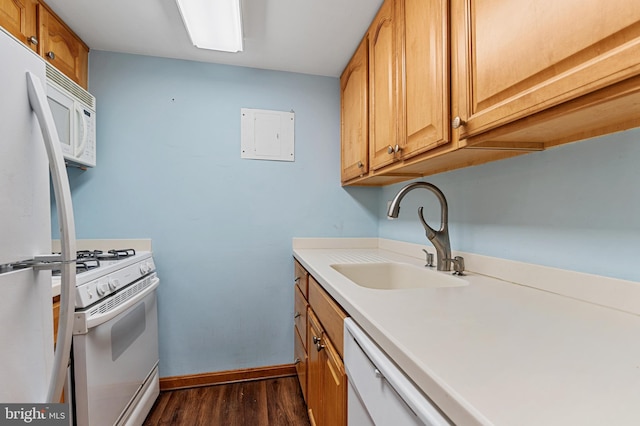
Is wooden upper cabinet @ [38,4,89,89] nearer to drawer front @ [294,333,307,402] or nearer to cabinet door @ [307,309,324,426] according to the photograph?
cabinet door @ [307,309,324,426]

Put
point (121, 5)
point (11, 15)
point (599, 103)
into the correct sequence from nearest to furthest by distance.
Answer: point (599, 103), point (11, 15), point (121, 5)

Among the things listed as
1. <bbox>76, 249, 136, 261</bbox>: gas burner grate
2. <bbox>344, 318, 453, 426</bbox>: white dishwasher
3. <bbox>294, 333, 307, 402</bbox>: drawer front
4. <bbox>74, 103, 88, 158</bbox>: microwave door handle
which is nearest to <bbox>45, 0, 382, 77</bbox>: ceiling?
<bbox>74, 103, 88, 158</bbox>: microwave door handle

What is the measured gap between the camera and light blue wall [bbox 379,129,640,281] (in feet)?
2.36

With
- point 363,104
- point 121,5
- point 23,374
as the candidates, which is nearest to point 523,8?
point 363,104

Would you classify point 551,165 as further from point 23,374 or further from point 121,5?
point 121,5

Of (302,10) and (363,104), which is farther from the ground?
(302,10)

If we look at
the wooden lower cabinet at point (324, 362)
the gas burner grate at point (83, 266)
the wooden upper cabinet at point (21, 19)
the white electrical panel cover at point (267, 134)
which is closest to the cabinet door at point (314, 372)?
the wooden lower cabinet at point (324, 362)

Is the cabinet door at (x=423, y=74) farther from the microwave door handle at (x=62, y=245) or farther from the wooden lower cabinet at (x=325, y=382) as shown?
→ the microwave door handle at (x=62, y=245)

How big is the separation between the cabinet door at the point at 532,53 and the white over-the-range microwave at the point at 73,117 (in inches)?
69.9

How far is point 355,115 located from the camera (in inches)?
70.6

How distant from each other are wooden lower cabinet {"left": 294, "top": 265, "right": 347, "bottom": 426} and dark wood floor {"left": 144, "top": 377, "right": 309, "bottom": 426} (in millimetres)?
231

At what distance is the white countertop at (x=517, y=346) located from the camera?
0.36 metres

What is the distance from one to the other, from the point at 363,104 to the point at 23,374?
1706 millimetres

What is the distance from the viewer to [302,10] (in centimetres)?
143
